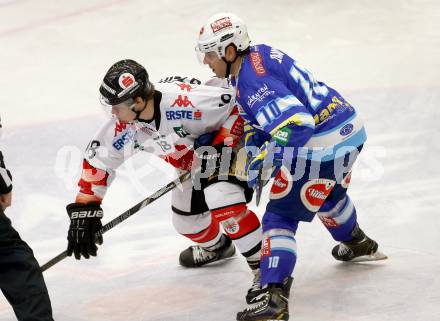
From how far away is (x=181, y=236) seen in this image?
497cm

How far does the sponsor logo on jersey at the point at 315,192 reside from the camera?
391 centimetres

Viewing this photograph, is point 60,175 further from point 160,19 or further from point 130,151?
point 160,19

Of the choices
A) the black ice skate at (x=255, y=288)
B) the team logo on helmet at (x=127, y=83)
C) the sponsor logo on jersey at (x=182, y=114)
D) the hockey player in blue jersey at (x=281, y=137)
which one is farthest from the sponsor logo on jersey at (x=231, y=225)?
the team logo on helmet at (x=127, y=83)

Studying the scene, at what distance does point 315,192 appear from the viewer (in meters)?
3.94

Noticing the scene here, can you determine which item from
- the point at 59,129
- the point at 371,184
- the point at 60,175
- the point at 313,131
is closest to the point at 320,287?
the point at 313,131

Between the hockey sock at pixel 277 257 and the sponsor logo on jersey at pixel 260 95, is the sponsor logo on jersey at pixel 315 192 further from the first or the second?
the sponsor logo on jersey at pixel 260 95

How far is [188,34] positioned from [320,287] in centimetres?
392

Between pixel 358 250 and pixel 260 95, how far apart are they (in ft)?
3.71

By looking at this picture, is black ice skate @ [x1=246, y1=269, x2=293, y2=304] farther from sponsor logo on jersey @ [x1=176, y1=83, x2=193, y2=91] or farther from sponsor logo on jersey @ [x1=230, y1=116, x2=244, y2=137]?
sponsor logo on jersey @ [x1=176, y1=83, x2=193, y2=91]

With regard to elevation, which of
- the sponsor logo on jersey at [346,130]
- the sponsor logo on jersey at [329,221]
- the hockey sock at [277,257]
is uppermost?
the sponsor logo on jersey at [346,130]

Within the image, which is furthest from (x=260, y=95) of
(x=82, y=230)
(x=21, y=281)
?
(x=21, y=281)

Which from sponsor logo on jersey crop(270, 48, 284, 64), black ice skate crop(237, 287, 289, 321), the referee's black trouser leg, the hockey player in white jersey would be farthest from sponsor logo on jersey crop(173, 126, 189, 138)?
the referee's black trouser leg

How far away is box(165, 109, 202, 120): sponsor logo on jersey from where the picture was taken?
159 inches

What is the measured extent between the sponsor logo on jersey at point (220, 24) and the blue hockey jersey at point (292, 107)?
0.50 feet
